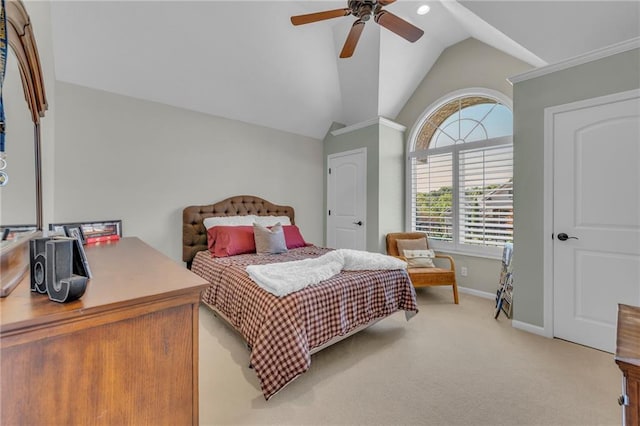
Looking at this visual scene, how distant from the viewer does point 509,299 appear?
296cm

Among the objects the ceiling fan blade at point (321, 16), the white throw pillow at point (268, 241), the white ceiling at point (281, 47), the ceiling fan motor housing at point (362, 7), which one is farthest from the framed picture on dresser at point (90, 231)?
the ceiling fan motor housing at point (362, 7)

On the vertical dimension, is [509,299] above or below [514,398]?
above

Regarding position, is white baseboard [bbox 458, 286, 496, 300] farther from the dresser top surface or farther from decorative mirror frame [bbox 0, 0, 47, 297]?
decorative mirror frame [bbox 0, 0, 47, 297]

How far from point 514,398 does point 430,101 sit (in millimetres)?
3709

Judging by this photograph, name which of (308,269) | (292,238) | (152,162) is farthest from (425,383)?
(152,162)

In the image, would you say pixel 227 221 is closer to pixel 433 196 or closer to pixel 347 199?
pixel 347 199

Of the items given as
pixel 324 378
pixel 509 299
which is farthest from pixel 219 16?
pixel 509 299

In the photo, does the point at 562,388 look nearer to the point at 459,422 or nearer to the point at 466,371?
the point at 466,371

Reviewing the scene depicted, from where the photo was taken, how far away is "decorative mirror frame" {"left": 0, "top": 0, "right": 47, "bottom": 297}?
845 mm

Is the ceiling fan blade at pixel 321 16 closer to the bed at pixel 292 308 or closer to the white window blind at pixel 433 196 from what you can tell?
the bed at pixel 292 308

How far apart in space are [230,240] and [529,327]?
3117 mm

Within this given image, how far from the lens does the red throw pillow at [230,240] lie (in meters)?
3.17

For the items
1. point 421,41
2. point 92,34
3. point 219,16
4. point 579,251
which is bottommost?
point 579,251

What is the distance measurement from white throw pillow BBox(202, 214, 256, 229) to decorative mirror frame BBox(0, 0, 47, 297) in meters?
2.12
